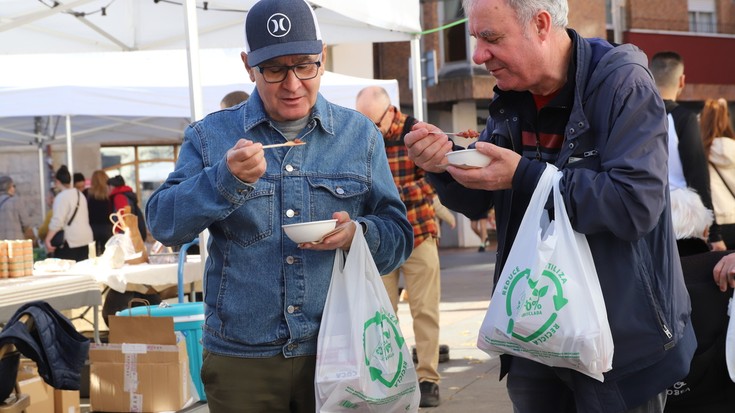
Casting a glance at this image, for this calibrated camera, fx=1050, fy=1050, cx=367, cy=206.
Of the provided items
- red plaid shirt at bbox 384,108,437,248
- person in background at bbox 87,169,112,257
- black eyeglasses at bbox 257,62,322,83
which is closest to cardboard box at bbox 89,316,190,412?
red plaid shirt at bbox 384,108,437,248

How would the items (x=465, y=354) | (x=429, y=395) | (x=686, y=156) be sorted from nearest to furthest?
(x=686, y=156) < (x=429, y=395) < (x=465, y=354)

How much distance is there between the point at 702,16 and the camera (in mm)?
35188

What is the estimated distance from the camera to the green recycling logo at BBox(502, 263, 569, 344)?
8.46ft

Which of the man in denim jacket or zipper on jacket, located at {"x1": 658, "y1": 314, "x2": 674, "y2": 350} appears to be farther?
the man in denim jacket

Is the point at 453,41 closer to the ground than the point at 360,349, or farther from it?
farther from it

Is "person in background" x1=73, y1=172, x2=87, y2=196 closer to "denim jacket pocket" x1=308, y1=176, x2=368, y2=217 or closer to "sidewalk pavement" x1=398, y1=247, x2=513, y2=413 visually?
"sidewalk pavement" x1=398, y1=247, x2=513, y2=413

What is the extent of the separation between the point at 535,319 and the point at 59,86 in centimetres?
894

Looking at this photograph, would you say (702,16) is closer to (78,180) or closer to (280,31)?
(78,180)

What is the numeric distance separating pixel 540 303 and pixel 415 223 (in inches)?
177

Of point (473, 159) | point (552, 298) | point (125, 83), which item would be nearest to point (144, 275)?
point (125, 83)

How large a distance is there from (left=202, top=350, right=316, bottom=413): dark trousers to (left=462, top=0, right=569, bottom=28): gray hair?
1.09 m

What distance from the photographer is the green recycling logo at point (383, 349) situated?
2898 millimetres

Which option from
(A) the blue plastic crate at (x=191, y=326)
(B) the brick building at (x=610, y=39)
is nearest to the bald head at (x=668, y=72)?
(A) the blue plastic crate at (x=191, y=326)

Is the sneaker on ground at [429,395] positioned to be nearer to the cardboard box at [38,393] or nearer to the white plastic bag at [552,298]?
the cardboard box at [38,393]
